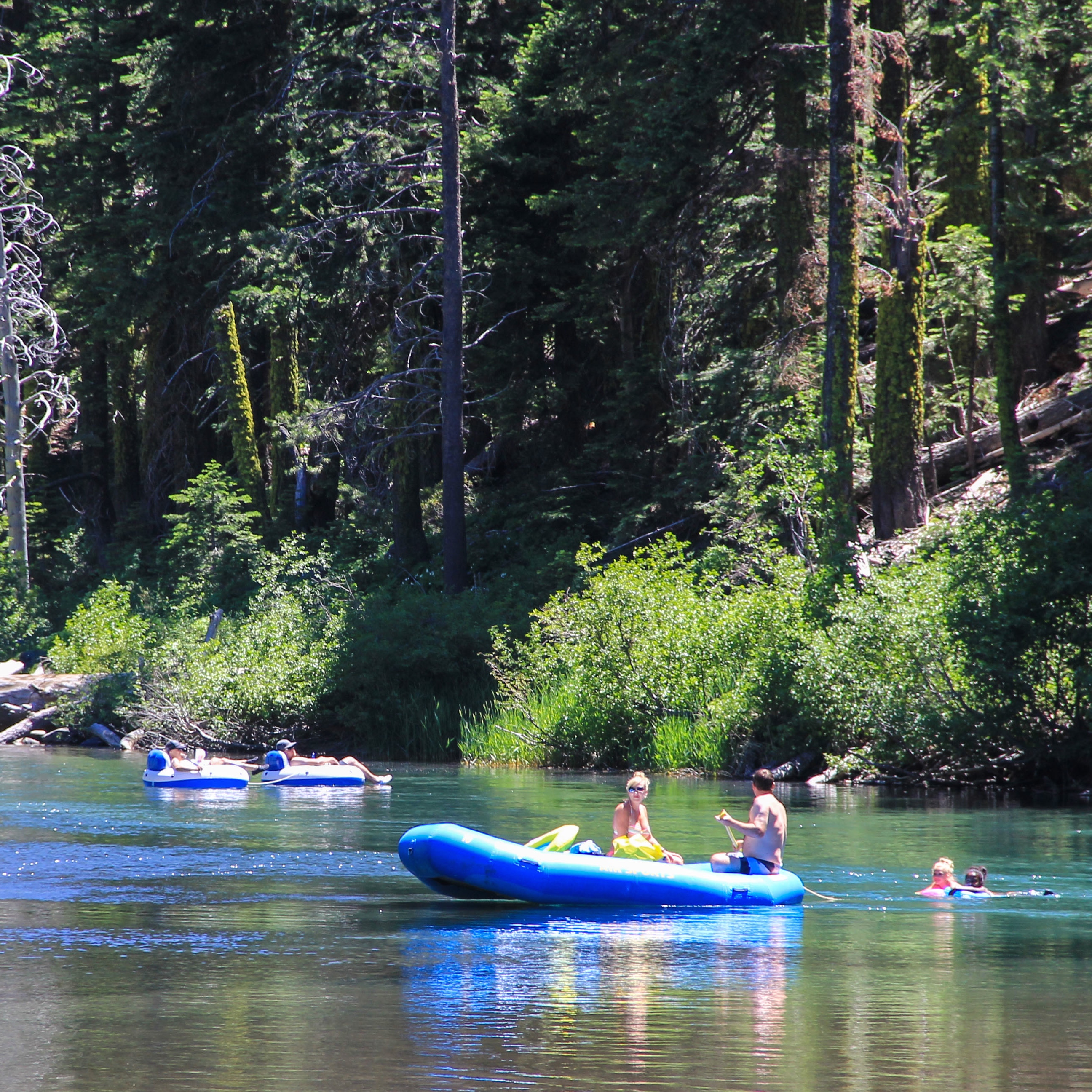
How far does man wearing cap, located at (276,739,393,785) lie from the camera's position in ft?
72.9

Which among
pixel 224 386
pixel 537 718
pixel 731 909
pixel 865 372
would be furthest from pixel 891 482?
pixel 224 386

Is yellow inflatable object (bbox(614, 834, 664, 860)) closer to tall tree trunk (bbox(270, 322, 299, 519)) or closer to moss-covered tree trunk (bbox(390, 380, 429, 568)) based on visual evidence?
moss-covered tree trunk (bbox(390, 380, 429, 568))

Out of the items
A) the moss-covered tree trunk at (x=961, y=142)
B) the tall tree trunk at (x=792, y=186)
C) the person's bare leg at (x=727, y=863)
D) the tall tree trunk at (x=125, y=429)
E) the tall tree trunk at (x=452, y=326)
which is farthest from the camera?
the tall tree trunk at (x=125, y=429)

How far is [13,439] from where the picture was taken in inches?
1405

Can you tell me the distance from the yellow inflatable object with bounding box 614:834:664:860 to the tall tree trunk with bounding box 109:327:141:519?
30.9 m

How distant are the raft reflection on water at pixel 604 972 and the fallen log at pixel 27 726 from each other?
63.9ft

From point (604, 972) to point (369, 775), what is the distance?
492 inches

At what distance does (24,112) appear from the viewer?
3828 centimetres

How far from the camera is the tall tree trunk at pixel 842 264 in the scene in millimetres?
24891

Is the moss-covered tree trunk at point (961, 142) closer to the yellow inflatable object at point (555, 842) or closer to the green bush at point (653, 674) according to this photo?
the green bush at point (653, 674)

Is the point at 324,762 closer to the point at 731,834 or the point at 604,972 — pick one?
the point at 731,834

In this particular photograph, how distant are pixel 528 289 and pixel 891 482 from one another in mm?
9886

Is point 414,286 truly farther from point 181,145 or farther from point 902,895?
point 902,895

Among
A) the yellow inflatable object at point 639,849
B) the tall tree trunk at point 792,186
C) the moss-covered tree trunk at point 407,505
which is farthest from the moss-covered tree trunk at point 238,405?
the yellow inflatable object at point 639,849
